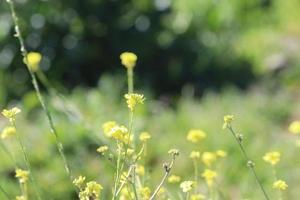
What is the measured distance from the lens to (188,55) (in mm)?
5906

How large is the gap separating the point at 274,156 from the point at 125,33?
12.5 ft

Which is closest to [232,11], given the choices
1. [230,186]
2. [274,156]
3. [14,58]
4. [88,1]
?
[88,1]

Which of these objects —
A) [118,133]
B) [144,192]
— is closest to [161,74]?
[144,192]

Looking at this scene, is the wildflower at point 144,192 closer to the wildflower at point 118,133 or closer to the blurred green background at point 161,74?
the wildflower at point 118,133

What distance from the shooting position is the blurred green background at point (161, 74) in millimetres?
4238

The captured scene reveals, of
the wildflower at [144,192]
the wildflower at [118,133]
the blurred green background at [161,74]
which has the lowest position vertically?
the wildflower at [118,133]

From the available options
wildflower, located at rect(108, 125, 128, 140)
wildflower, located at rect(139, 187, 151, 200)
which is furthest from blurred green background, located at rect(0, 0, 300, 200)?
wildflower, located at rect(108, 125, 128, 140)

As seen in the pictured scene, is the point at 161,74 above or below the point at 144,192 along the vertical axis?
above

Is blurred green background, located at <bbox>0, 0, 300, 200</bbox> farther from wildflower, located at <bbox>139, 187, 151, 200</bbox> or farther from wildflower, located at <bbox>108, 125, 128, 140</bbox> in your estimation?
wildflower, located at <bbox>108, 125, 128, 140</bbox>

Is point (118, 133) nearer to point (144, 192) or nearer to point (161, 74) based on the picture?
point (144, 192)

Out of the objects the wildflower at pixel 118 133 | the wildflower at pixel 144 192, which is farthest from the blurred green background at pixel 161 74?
the wildflower at pixel 118 133

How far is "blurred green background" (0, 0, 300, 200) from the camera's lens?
4238mm

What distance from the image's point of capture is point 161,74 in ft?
19.3

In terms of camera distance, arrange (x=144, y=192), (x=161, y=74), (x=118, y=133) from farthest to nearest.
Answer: (x=161, y=74)
(x=144, y=192)
(x=118, y=133)
